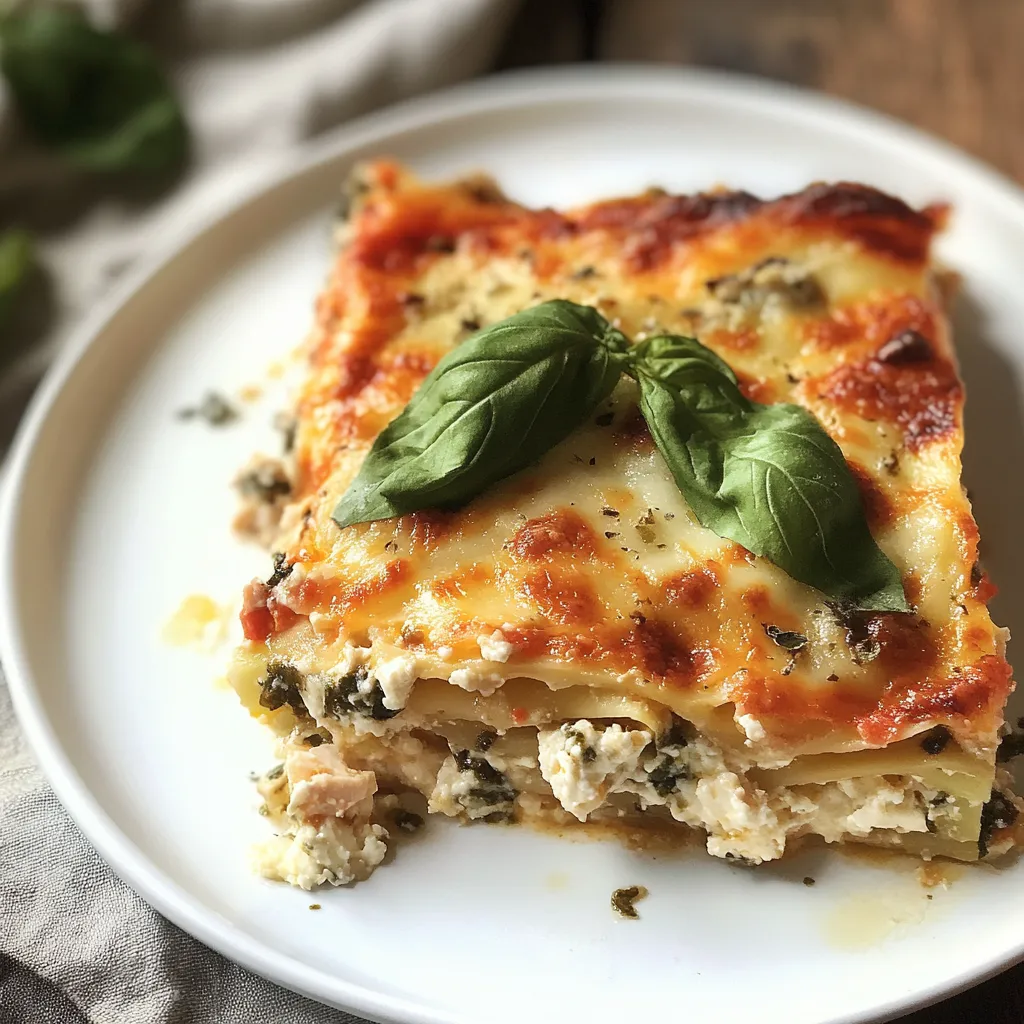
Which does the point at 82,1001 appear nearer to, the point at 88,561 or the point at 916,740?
the point at 88,561

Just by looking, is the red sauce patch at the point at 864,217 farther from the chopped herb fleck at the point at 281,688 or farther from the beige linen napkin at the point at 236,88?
the beige linen napkin at the point at 236,88

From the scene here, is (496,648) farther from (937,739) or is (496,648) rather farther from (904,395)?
(904,395)

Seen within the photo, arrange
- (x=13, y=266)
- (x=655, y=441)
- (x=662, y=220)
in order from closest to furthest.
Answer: (x=655, y=441), (x=662, y=220), (x=13, y=266)

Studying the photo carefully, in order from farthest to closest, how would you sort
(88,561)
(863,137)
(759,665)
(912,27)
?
(912,27) → (863,137) → (88,561) → (759,665)

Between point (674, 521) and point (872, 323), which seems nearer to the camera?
point (674, 521)

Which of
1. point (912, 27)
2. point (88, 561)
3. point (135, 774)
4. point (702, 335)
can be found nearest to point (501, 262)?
point (702, 335)

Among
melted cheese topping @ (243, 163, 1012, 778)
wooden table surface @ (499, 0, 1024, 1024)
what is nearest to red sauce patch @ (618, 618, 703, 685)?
melted cheese topping @ (243, 163, 1012, 778)

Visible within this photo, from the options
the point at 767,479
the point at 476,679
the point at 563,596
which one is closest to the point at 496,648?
the point at 476,679
